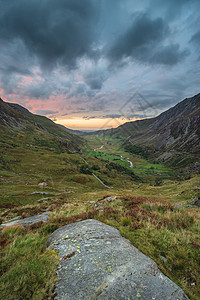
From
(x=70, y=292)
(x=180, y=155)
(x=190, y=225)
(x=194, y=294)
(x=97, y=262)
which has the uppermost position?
(x=70, y=292)

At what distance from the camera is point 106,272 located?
5.29 m

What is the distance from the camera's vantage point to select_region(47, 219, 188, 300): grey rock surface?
14.4ft

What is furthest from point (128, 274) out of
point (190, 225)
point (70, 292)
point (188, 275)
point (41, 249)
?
point (190, 225)

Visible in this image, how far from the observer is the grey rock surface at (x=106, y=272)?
439 cm

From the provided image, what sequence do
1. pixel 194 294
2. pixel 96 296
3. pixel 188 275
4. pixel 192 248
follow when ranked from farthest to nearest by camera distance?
pixel 192 248, pixel 188 275, pixel 194 294, pixel 96 296

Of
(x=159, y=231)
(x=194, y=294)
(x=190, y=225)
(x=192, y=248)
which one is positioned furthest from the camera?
(x=190, y=225)

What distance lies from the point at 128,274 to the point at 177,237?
4675 millimetres

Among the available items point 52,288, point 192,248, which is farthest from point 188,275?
point 52,288

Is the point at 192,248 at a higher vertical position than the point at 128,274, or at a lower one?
lower

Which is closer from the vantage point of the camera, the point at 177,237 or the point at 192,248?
the point at 192,248

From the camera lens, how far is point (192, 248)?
23.6ft

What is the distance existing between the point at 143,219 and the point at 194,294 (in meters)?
5.99

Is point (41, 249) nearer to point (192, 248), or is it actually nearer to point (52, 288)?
point (52, 288)

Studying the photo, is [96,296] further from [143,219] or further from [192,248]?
[143,219]
